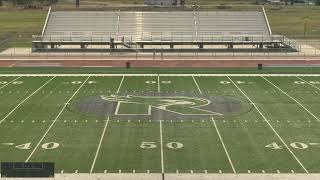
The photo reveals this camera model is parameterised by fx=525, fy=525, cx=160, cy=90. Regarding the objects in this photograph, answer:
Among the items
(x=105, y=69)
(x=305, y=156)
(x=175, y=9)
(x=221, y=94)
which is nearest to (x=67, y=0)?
(x=175, y=9)

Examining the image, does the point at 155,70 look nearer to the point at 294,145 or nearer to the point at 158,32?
the point at 158,32

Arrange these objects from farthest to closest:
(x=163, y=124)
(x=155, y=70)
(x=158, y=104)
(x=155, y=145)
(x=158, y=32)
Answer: (x=158, y=32), (x=155, y=70), (x=158, y=104), (x=163, y=124), (x=155, y=145)

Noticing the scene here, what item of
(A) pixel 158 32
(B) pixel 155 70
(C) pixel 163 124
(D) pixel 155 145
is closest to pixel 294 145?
(D) pixel 155 145

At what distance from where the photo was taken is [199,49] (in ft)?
148

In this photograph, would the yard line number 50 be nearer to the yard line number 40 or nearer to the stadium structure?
the yard line number 40

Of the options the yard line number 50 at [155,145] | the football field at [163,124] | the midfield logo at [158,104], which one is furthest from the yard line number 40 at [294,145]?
the midfield logo at [158,104]

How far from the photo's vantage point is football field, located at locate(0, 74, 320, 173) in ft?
53.4

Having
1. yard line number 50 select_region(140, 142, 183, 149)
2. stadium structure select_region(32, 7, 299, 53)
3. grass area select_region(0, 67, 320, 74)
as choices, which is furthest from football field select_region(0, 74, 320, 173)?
stadium structure select_region(32, 7, 299, 53)

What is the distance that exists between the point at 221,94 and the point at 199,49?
1910cm

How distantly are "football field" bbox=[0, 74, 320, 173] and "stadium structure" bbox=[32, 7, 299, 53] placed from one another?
1494 cm

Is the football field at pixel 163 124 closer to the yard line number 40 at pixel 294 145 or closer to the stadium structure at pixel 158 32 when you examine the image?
the yard line number 40 at pixel 294 145

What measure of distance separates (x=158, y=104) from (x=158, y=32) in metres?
26.7

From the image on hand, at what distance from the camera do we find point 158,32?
1967 inches

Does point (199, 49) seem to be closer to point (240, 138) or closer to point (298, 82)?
point (298, 82)
